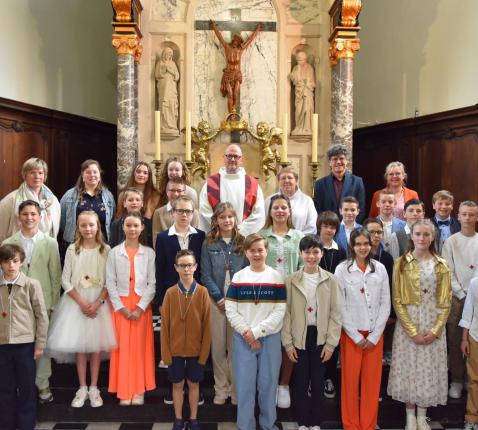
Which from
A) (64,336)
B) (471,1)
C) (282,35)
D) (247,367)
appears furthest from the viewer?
(282,35)

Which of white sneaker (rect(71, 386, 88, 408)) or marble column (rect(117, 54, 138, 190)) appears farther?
marble column (rect(117, 54, 138, 190))

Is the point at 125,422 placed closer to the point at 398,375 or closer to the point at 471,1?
the point at 398,375

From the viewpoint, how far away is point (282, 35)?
681cm

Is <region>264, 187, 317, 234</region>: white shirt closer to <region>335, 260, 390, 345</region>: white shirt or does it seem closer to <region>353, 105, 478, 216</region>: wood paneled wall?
<region>335, 260, 390, 345</region>: white shirt

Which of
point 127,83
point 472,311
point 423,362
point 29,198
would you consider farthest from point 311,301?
point 127,83

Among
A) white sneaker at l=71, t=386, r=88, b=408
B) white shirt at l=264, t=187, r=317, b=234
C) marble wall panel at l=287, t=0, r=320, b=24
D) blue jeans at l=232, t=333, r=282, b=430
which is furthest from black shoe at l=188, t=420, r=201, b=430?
marble wall panel at l=287, t=0, r=320, b=24

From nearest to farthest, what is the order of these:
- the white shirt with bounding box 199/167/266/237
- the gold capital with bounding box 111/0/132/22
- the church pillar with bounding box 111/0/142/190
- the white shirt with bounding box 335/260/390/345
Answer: the white shirt with bounding box 335/260/390/345, the white shirt with bounding box 199/167/266/237, the gold capital with bounding box 111/0/132/22, the church pillar with bounding box 111/0/142/190

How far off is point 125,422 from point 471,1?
5.76 metres

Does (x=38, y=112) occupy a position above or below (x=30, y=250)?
above

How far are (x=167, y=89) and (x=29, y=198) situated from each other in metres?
2.82

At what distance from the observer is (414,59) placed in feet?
23.7

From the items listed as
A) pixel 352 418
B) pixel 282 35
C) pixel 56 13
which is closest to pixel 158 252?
pixel 352 418

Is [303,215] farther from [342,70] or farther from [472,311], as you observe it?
[342,70]

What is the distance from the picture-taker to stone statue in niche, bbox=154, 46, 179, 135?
6.73m
